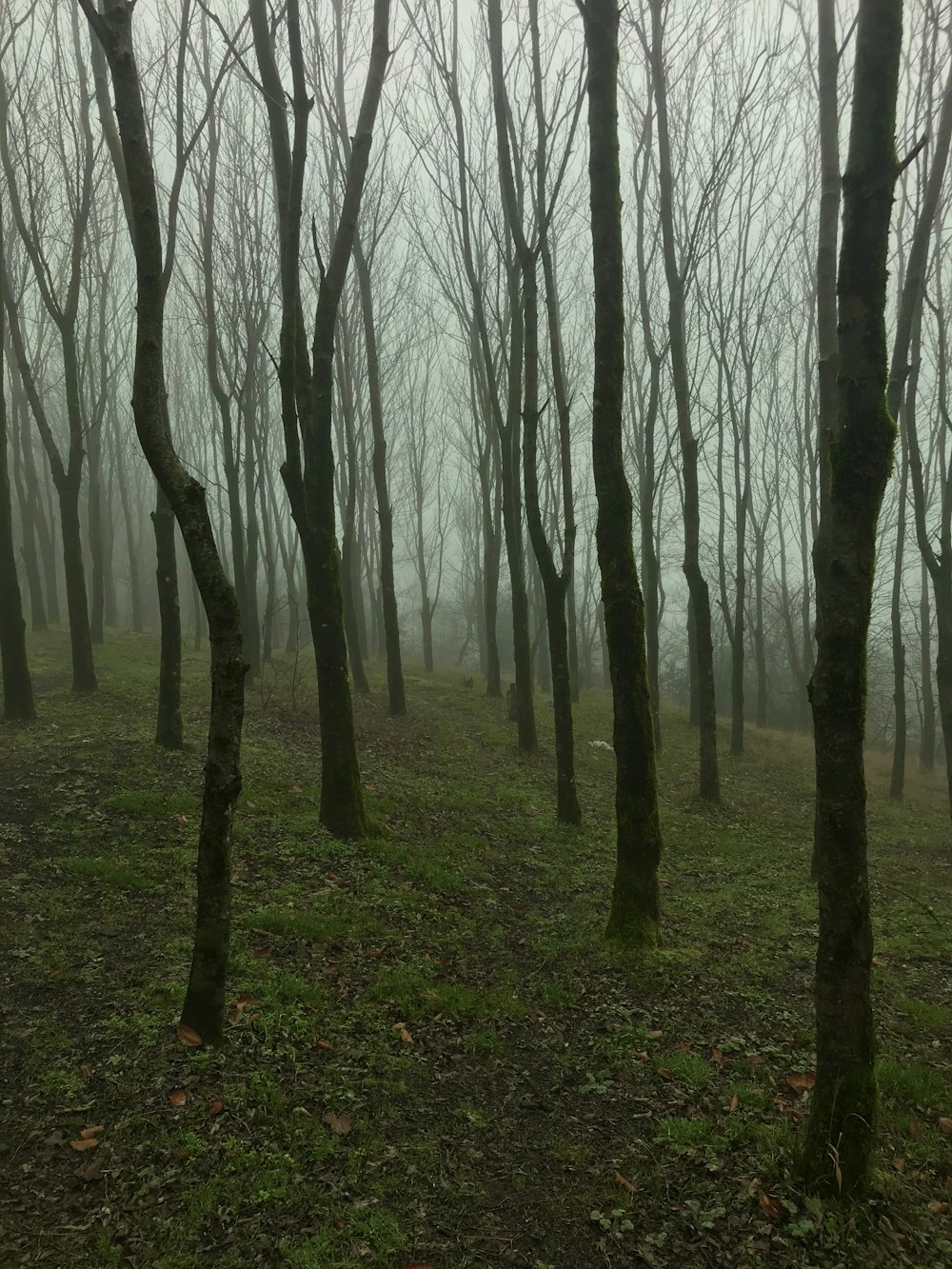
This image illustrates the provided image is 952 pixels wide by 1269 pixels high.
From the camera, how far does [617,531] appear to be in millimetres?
5676

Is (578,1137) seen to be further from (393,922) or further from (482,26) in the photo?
(482,26)

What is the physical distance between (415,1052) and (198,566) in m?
3.05

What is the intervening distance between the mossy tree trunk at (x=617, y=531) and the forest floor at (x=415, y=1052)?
2.28ft

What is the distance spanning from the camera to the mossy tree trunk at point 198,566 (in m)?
3.84

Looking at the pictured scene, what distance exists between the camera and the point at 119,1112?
357 cm

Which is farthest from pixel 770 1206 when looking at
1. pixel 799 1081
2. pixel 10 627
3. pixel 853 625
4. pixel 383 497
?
pixel 383 497

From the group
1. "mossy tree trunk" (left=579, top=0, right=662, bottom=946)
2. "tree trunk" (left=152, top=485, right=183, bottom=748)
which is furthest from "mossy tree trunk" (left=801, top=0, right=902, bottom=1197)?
"tree trunk" (left=152, top=485, right=183, bottom=748)

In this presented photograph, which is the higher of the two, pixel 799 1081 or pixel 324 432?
pixel 324 432

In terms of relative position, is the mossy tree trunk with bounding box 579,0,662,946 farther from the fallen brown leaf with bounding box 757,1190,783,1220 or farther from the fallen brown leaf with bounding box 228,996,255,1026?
the fallen brown leaf with bounding box 228,996,255,1026

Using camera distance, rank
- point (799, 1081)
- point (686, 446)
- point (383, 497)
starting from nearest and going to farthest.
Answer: point (799, 1081)
point (686, 446)
point (383, 497)

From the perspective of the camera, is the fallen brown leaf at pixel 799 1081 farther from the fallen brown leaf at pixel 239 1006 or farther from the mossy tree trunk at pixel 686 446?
the mossy tree trunk at pixel 686 446

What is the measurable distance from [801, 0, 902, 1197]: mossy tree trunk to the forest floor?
0.39m

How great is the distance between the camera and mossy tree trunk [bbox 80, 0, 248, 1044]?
12.6 feet

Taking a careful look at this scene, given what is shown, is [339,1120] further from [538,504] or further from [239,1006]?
[538,504]
